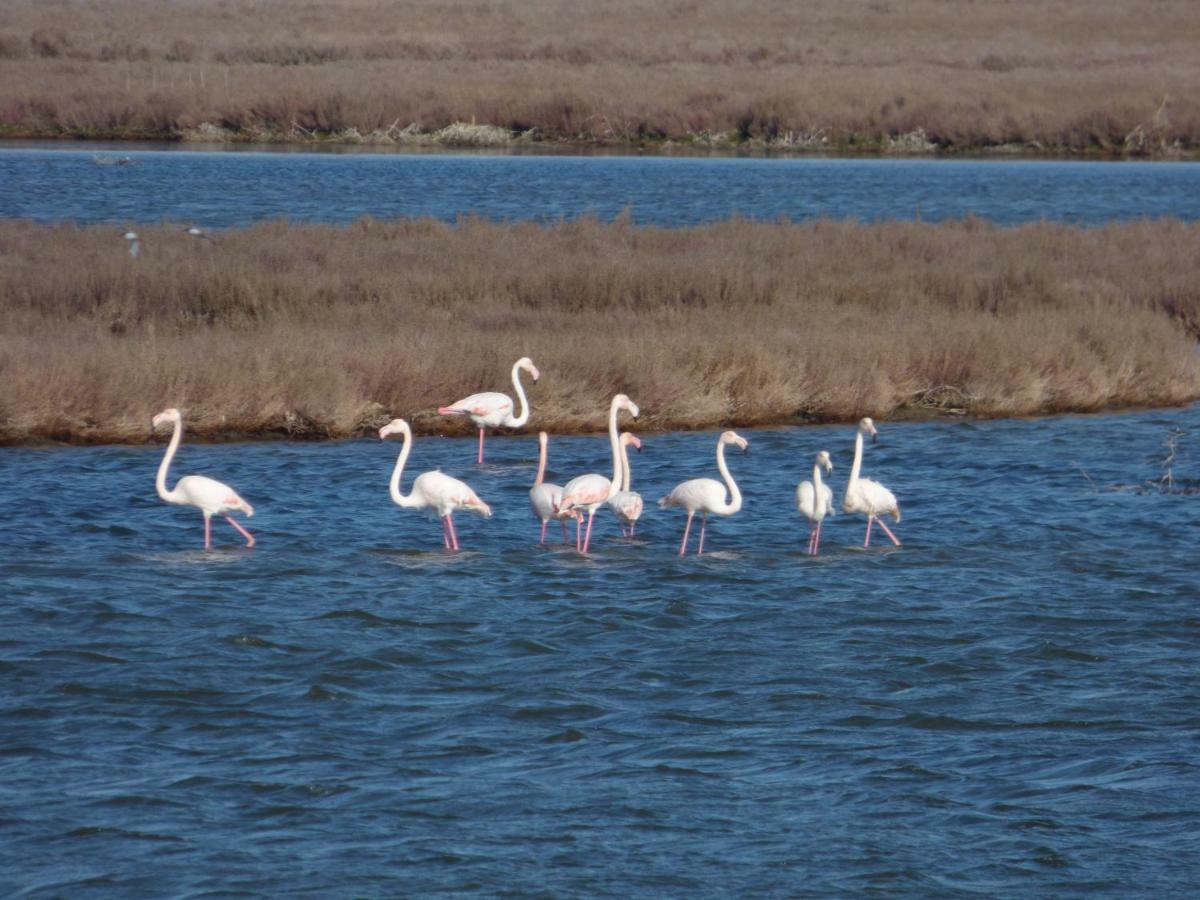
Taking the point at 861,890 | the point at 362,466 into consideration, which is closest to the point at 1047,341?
the point at 362,466

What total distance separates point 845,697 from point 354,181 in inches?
1389

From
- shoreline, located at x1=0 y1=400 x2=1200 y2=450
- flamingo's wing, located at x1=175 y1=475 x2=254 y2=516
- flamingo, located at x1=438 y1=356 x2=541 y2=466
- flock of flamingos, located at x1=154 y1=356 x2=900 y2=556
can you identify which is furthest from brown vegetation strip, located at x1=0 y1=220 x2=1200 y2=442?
flamingo's wing, located at x1=175 y1=475 x2=254 y2=516

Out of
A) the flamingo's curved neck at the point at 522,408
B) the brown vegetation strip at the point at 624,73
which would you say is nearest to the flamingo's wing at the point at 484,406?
the flamingo's curved neck at the point at 522,408

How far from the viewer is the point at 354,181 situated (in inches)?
1715

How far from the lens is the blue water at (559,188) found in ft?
119

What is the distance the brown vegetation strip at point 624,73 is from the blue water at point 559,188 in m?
6.88

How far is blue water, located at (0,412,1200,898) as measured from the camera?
7.83 m

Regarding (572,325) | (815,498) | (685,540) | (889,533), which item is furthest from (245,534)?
(572,325)

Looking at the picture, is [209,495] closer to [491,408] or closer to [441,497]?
[441,497]

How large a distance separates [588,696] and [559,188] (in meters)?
33.7

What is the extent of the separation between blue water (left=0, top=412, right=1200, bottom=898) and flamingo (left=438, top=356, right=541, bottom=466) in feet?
3.40

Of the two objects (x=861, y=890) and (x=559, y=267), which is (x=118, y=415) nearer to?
(x=559, y=267)

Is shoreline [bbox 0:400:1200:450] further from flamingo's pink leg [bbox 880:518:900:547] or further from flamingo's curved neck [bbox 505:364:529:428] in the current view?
flamingo's pink leg [bbox 880:518:900:547]

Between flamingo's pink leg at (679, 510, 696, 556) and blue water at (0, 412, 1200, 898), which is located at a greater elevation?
flamingo's pink leg at (679, 510, 696, 556)
